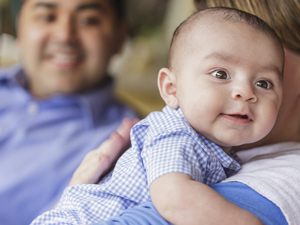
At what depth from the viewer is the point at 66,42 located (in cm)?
201

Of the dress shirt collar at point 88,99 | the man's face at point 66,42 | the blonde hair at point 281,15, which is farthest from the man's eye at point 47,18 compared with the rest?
the blonde hair at point 281,15

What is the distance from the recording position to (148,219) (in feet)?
2.19

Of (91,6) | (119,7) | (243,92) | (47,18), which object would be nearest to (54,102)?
(47,18)

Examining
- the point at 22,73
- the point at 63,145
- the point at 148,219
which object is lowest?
the point at 63,145

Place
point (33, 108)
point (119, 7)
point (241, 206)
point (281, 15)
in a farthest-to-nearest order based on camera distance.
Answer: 1. point (119, 7)
2. point (33, 108)
3. point (281, 15)
4. point (241, 206)

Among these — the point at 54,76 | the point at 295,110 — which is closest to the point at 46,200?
the point at 54,76

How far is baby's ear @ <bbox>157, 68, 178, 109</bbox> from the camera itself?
0.82 m

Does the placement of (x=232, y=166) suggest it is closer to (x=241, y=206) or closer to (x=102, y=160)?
(x=241, y=206)

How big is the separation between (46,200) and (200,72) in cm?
Answer: 134

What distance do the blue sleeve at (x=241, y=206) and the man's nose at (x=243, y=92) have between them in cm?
16

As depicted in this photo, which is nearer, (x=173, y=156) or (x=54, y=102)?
(x=173, y=156)

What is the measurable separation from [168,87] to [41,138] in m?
1.28

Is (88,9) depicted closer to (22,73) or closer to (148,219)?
(22,73)

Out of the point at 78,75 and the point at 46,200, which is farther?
the point at 78,75
